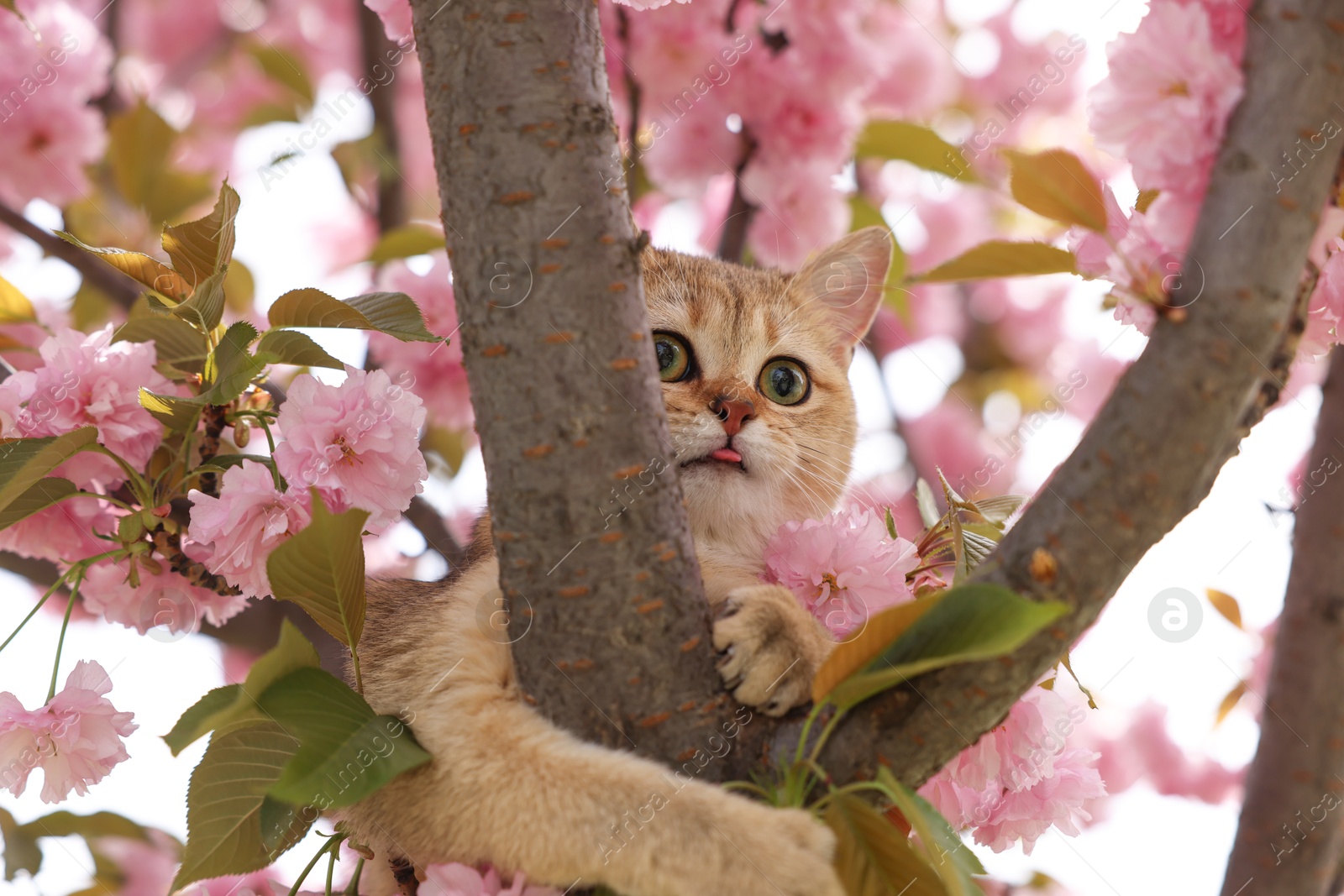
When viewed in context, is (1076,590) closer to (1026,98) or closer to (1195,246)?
(1195,246)

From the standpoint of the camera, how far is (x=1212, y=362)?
81 centimetres

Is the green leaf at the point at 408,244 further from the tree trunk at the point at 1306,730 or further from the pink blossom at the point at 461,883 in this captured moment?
the tree trunk at the point at 1306,730

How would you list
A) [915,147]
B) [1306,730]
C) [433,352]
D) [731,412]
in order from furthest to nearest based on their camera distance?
[915,147] → [433,352] → [731,412] → [1306,730]

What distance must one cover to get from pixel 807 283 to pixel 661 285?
1.56 feet

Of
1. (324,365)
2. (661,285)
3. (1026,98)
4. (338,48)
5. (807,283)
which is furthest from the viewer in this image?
(338,48)

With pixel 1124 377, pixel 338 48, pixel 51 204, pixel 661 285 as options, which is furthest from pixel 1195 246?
pixel 338 48

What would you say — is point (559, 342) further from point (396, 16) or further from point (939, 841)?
point (396, 16)

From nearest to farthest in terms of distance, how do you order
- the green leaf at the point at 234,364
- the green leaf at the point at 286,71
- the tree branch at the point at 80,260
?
the green leaf at the point at 234,364 < the tree branch at the point at 80,260 < the green leaf at the point at 286,71

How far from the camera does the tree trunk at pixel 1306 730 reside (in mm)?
1408

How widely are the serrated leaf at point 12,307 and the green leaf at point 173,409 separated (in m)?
0.51

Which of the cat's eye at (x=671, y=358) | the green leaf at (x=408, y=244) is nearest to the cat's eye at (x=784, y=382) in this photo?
the cat's eye at (x=671, y=358)

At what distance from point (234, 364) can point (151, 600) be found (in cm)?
46

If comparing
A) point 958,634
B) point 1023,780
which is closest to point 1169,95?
point 958,634

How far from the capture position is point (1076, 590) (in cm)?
87
